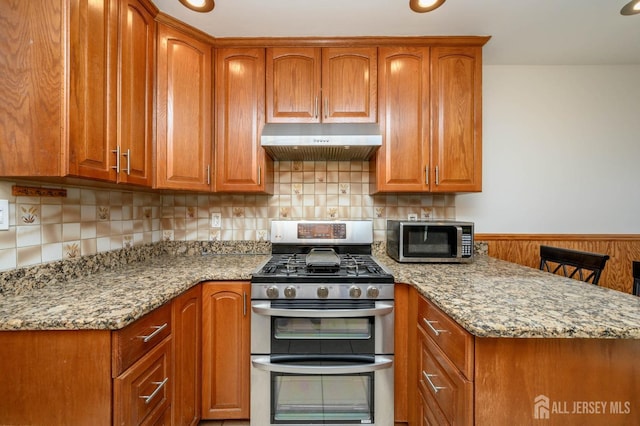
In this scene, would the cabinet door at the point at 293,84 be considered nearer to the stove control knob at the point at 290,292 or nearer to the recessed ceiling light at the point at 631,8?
the stove control knob at the point at 290,292

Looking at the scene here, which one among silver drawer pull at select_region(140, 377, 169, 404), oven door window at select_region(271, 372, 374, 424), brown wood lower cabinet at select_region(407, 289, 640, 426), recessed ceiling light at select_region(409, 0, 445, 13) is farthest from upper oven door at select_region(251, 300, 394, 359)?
recessed ceiling light at select_region(409, 0, 445, 13)

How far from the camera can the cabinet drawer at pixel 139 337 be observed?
0.86 m

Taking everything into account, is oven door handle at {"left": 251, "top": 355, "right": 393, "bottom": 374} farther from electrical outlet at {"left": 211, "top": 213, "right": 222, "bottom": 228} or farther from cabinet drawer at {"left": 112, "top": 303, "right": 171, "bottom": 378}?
electrical outlet at {"left": 211, "top": 213, "right": 222, "bottom": 228}

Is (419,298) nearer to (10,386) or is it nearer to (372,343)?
(372,343)

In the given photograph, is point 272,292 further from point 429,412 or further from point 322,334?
point 429,412

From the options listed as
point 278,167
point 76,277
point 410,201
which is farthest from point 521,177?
point 76,277

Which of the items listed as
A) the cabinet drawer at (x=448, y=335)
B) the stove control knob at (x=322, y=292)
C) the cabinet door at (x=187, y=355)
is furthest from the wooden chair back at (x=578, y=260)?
the cabinet door at (x=187, y=355)

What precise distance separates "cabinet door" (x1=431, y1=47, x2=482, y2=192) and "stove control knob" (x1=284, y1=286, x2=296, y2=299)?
3.72ft

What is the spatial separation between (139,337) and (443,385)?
1139 mm

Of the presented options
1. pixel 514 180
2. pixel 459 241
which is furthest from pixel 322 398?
pixel 514 180

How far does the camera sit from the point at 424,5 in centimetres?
142

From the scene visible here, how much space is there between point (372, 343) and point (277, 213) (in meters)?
1.13

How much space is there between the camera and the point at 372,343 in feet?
4.58

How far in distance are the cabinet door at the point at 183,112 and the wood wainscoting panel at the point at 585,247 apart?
2102 mm
